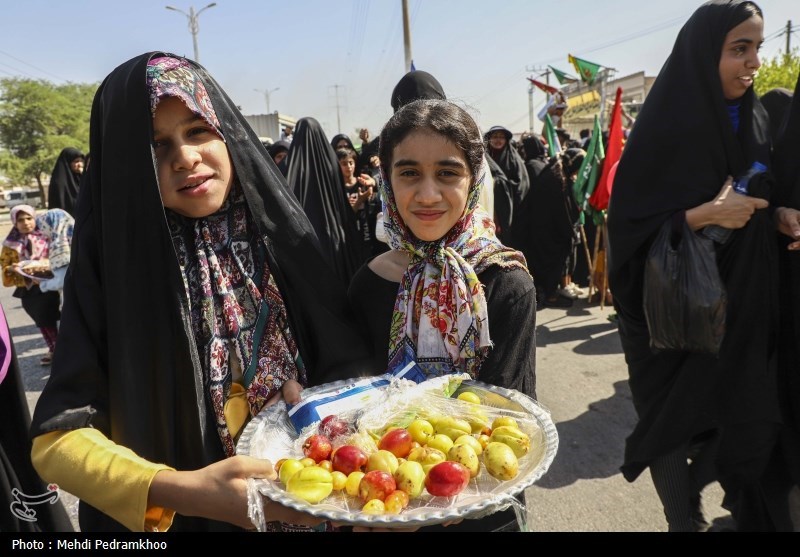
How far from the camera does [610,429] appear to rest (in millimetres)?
3514

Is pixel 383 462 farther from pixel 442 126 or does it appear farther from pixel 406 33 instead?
pixel 406 33

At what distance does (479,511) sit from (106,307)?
940mm

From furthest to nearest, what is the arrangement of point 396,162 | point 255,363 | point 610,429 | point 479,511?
point 610,429 < point 396,162 < point 255,363 < point 479,511

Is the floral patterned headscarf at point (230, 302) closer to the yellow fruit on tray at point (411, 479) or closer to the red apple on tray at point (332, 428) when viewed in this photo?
the red apple on tray at point (332, 428)

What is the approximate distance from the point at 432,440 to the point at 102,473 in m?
0.70

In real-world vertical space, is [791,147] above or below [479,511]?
above

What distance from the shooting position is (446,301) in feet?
4.69

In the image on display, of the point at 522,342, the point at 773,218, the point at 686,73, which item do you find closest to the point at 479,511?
the point at 522,342

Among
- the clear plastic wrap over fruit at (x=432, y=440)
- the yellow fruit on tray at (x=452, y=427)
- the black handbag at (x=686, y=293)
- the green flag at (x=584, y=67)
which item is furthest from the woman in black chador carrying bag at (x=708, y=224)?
the green flag at (x=584, y=67)

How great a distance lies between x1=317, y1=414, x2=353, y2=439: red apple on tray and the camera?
118 centimetres

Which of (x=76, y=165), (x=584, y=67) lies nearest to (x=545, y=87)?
(x=584, y=67)

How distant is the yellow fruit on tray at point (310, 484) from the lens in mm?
999

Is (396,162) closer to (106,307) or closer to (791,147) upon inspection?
(106,307)

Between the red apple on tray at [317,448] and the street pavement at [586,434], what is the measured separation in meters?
1.82
